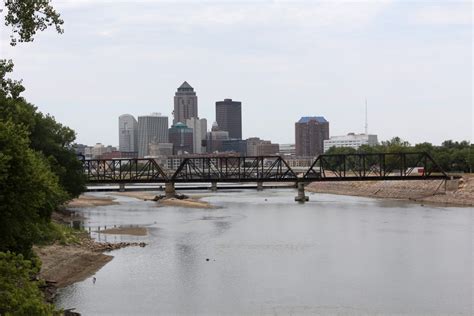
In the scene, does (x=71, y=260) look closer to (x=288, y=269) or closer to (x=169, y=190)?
(x=288, y=269)

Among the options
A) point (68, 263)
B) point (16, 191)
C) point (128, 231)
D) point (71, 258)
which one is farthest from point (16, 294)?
point (128, 231)

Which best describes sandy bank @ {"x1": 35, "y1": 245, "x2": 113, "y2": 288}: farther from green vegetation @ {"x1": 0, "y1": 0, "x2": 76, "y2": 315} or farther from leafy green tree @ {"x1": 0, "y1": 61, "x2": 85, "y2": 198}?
leafy green tree @ {"x1": 0, "y1": 61, "x2": 85, "y2": 198}

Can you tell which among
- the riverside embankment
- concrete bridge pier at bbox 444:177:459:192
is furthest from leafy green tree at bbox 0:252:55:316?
concrete bridge pier at bbox 444:177:459:192

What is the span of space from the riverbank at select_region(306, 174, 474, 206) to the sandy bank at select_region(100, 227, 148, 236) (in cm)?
5624

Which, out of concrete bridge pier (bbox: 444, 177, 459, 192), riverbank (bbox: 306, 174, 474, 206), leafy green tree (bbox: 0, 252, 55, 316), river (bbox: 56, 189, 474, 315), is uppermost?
leafy green tree (bbox: 0, 252, 55, 316)

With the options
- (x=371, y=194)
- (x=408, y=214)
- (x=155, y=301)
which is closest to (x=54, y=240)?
(x=155, y=301)

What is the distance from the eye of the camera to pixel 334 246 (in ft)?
188

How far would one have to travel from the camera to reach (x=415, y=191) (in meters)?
125

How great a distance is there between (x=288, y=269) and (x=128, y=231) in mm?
27852

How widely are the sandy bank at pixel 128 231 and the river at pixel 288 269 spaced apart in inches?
38.3

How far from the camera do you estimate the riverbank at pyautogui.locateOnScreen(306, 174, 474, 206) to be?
4334 inches

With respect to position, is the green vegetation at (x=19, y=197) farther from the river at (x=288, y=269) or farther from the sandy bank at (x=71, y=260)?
the river at (x=288, y=269)

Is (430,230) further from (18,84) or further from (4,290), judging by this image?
(4,290)

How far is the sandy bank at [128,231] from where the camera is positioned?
6788cm
